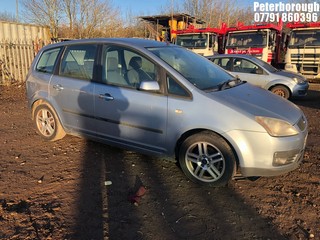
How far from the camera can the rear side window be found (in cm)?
495

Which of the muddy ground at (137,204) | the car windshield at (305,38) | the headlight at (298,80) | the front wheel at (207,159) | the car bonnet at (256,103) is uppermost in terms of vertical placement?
the car windshield at (305,38)

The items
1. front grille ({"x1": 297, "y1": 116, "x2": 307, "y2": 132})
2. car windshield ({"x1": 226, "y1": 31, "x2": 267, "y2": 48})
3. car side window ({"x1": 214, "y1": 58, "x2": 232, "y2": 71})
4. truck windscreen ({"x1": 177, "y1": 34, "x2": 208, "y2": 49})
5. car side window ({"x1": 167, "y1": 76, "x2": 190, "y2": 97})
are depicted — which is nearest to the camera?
front grille ({"x1": 297, "y1": 116, "x2": 307, "y2": 132})

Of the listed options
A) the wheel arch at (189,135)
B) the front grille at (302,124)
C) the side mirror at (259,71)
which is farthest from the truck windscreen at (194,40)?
the wheel arch at (189,135)

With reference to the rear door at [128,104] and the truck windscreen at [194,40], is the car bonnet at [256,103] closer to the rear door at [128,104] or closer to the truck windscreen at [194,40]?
the rear door at [128,104]

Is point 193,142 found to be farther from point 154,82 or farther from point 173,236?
point 173,236

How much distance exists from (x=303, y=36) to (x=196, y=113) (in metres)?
11.1

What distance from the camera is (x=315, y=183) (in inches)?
148

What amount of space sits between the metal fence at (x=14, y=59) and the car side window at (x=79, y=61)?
324 inches

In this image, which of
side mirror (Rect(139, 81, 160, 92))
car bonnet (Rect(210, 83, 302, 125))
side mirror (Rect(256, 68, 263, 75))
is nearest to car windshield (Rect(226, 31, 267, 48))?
side mirror (Rect(256, 68, 263, 75))

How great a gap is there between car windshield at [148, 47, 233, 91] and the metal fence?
9425 millimetres

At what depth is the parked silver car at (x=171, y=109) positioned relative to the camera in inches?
134

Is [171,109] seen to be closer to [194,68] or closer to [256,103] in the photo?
[194,68]

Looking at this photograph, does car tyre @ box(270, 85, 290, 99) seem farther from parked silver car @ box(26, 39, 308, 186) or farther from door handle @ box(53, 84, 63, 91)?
door handle @ box(53, 84, 63, 91)

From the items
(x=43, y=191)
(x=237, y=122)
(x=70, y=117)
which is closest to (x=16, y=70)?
(x=70, y=117)
